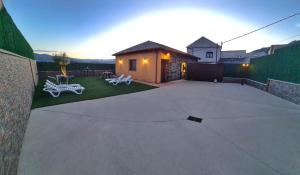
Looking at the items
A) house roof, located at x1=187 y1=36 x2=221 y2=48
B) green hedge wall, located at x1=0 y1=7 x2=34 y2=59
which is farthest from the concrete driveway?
house roof, located at x1=187 y1=36 x2=221 y2=48

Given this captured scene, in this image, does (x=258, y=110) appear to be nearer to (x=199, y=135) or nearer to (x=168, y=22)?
(x=199, y=135)

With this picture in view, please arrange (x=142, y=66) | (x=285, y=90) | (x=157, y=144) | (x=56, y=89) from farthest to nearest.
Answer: (x=142, y=66) → (x=285, y=90) → (x=56, y=89) → (x=157, y=144)

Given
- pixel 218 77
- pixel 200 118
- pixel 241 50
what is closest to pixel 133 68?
pixel 218 77

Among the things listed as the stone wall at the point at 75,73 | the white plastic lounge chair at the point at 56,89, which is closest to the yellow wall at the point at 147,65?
the stone wall at the point at 75,73

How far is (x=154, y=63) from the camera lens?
12.0 metres

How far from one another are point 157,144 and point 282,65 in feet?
30.6

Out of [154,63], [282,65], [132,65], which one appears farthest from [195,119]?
[132,65]

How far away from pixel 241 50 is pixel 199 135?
45.4 meters

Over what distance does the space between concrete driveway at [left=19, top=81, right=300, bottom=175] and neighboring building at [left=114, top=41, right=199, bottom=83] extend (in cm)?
799

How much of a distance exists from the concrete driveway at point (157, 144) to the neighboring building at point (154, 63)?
799cm

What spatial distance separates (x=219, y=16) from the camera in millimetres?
11781

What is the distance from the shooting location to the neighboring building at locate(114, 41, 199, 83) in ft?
39.3

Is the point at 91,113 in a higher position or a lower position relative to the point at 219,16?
lower

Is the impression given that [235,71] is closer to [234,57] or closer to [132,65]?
[132,65]
